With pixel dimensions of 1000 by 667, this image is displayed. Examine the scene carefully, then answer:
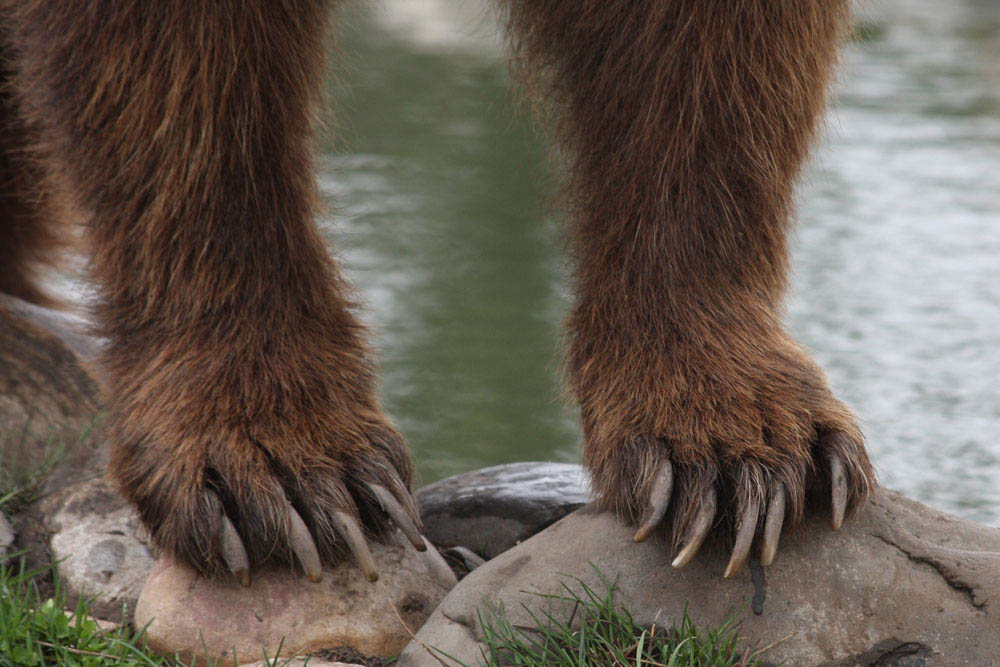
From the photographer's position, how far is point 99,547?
85.3 inches

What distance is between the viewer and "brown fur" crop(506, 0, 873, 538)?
1820mm

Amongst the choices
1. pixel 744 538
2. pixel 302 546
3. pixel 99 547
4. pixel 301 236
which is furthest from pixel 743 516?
pixel 99 547

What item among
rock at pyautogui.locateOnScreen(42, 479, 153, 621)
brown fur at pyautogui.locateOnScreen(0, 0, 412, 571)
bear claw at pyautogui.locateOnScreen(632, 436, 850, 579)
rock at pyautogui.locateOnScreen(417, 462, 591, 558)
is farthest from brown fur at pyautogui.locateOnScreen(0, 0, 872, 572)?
rock at pyautogui.locateOnScreen(417, 462, 591, 558)

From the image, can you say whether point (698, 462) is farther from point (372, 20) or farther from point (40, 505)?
point (372, 20)

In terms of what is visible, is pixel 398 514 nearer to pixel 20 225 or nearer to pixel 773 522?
pixel 773 522

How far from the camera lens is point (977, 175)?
561cm

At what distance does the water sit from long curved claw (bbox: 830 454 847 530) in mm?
555

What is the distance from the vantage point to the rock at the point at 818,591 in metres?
1.69

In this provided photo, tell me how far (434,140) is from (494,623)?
495cm

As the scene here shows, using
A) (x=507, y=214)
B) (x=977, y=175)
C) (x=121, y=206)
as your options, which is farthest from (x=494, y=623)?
(x=977, y=175)

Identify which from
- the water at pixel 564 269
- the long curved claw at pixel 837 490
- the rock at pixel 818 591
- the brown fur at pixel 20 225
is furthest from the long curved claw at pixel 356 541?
the brown fur at pixel 20 225

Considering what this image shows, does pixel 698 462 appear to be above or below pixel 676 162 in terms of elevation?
below

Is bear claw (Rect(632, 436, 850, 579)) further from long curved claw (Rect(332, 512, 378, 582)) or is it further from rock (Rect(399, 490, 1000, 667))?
long curved claw (Rect(332, 512, 378, 582))

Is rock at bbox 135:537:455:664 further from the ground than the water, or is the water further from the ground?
rock at bbox 135:537:455:664
